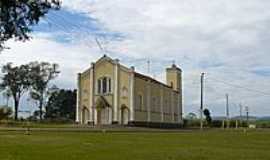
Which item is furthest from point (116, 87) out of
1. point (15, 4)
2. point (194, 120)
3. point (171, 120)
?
point (15, 4)

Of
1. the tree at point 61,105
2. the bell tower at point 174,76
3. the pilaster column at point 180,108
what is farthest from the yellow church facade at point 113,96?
the tree at point 61,105

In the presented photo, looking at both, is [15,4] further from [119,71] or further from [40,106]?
[40,106]

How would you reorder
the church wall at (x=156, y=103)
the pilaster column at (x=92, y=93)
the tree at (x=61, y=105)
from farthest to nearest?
the tree at (x=61, y=105) → the church wall at (x=156, y=103) → the pilaster column at (x=92, y=93)

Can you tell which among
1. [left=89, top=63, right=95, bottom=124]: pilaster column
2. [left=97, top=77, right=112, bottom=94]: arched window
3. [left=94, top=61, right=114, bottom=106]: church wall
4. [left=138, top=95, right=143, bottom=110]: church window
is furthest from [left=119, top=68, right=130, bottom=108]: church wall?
[left=89, top=63, right=95, bottom=124]: pilaster column

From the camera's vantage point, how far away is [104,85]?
107 meters

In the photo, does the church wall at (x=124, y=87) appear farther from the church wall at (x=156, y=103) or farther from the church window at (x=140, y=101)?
the church window at (x=140, y=101)

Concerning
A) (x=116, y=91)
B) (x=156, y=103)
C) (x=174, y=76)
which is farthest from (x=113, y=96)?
(x=174, y=76)

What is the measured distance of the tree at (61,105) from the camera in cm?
13912

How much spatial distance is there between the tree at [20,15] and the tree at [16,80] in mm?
106986

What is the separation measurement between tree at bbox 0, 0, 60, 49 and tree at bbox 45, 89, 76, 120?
11795 cm

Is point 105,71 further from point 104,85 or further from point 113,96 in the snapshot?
point 113,96

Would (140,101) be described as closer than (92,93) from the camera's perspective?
No

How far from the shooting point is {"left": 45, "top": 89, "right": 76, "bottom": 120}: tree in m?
139

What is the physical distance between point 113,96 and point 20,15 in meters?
86.6
